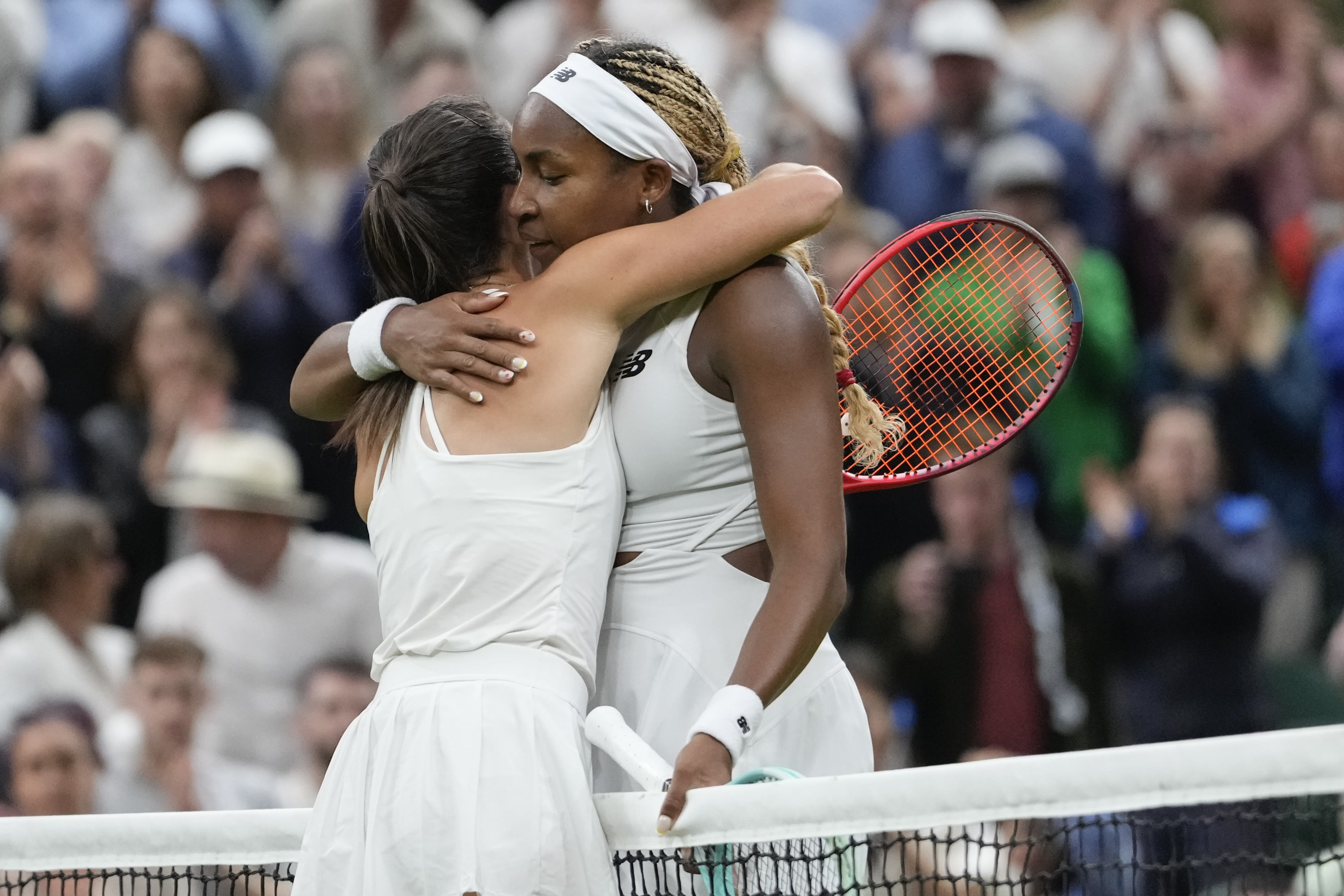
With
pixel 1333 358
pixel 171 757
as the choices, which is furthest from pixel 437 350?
pixel 1333 358

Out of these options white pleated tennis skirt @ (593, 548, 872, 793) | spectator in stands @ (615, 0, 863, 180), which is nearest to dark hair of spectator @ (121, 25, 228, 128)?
spectator in stands @ (615, 0, 863, 180)

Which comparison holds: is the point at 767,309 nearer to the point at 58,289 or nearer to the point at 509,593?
the point at 509,593

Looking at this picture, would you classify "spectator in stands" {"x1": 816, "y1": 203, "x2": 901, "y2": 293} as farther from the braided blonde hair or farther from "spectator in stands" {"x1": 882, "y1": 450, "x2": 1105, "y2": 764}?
the braided blonde hair

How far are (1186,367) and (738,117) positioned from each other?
2111mm

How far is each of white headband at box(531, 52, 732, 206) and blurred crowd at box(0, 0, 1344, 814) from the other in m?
2.68

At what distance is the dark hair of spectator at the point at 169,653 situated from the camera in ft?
20.4

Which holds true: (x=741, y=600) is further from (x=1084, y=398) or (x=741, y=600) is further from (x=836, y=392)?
(x=1084, y=398)

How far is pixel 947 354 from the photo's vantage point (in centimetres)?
400

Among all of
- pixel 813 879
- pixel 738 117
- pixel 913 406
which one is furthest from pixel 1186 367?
pixel 813 879

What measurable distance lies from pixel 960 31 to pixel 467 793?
19.4ft

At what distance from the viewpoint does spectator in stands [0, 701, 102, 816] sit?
571cm

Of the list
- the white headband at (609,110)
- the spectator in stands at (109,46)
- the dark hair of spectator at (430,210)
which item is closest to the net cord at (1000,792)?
the dark hair of spectator at (430,210)

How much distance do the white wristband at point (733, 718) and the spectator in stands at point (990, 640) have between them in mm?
3817

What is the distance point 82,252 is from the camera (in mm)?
7426
